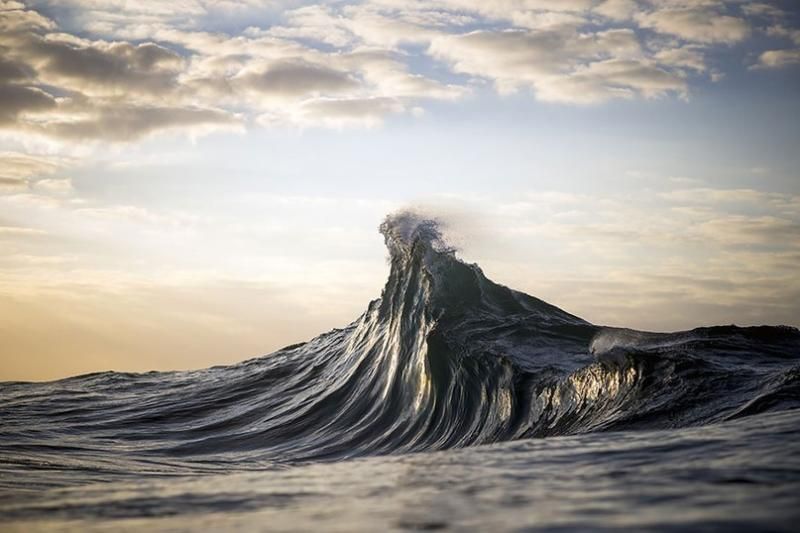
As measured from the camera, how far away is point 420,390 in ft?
43.4

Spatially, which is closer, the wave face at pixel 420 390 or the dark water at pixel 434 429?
the dark water at pixel 434 429

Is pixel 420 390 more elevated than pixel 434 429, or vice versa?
pixel 420 390

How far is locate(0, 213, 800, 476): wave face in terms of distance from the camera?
371 inches

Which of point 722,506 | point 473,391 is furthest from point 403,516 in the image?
point 473,391

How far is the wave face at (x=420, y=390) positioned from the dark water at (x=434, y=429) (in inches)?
1.7

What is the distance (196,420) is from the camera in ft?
48.8

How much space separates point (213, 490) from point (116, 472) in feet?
15.0

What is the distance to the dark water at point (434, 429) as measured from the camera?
151 inches

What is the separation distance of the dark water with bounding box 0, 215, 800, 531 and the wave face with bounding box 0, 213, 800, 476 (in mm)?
42

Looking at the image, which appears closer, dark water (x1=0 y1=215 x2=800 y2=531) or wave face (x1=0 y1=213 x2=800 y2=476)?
dark water (x1=0 y1=215 x2=800 y2=531)

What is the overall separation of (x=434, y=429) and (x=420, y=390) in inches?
51.2

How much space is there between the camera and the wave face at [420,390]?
30.9 ft

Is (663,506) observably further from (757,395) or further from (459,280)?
(459,280)

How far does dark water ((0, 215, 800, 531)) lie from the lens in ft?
12.6
